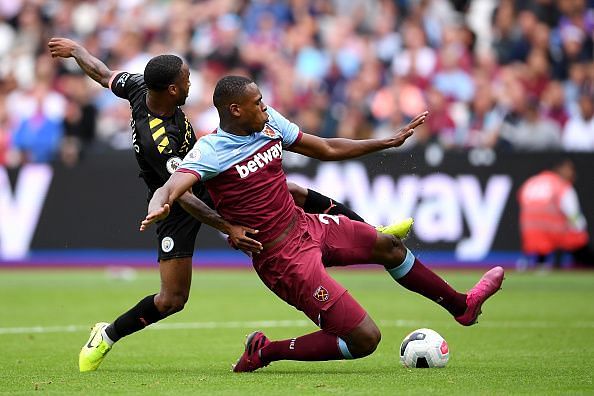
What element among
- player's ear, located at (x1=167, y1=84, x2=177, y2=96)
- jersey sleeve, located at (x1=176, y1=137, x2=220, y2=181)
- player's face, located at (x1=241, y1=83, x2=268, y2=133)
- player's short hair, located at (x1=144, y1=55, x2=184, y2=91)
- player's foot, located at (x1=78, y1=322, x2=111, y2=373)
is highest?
player's short hair, located at (x1=144, y1=55, x2=184, y2=91)

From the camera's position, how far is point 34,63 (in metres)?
23.5

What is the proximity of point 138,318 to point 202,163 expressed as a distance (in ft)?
5.70

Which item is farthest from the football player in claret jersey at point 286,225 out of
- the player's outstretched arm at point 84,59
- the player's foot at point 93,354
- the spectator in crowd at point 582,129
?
the spectator in crowd at point 582,129

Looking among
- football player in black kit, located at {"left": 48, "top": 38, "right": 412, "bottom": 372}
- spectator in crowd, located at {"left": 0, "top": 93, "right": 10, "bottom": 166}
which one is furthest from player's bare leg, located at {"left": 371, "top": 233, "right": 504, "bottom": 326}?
spectator in crowd, located at {"left": 0, "top": 93, "right": 10, "bottom": 166}

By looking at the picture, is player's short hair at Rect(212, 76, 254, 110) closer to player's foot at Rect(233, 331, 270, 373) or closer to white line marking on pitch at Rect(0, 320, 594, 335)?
player's foot at Rect(233, 331, 270, 373)

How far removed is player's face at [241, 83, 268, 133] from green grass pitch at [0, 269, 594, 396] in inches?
72.7

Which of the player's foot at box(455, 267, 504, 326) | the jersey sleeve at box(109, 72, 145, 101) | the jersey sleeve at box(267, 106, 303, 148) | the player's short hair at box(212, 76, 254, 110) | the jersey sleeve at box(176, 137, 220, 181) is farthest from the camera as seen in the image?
the jersey sleeve at box(109, 72, 145, 101)

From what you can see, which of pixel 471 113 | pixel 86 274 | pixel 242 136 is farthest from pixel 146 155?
pixel 471 113

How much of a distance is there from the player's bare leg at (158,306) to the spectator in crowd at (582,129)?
37.9 ft

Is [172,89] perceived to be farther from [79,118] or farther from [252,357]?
[79,118]

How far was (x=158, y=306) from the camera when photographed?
941 centimetres

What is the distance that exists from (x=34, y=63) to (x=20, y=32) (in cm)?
123

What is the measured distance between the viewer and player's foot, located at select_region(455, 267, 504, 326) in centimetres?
923

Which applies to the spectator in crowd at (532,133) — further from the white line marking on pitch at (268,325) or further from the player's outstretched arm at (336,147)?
the player's outstretched arm at (336,147)
